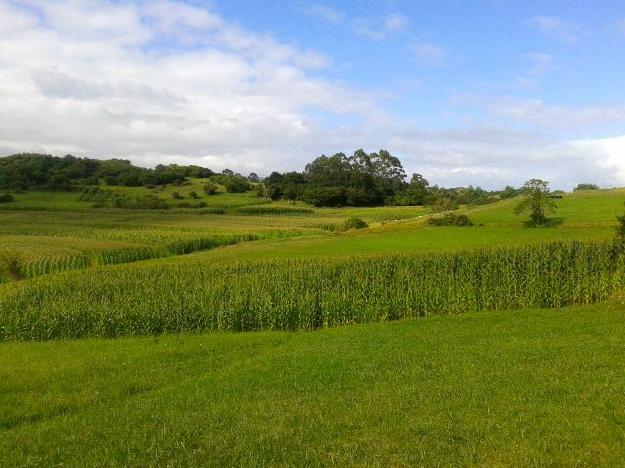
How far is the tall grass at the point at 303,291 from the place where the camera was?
2552cm

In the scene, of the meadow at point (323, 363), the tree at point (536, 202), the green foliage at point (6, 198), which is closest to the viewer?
the meadow at point (323, 363)

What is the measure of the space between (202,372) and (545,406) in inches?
357

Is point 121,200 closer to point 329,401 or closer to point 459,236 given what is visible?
point 459,236

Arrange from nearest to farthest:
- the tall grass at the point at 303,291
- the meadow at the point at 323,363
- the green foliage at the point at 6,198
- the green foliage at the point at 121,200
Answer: the meadow at the point at 323,363, the tall grass at the point at 303,291, the green foliage at the point at 6,198, the green foliage at the point at 121,200

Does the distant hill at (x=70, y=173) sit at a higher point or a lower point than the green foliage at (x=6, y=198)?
higher

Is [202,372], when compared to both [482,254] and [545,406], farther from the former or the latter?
[482,254]

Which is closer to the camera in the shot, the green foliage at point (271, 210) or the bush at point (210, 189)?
the green foliage at point (271, 210)

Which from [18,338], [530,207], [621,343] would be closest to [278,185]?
[530,207]

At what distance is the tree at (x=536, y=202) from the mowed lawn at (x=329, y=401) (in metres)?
50.4

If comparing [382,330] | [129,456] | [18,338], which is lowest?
[18,338]

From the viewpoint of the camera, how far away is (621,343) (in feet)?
52.8

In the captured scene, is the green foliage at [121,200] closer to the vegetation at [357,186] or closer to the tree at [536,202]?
the vegetation at [357,186]

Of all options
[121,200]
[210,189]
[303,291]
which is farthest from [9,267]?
[210,189]

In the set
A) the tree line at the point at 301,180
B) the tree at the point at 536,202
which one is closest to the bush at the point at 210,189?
the tree line at the point at 301,180
